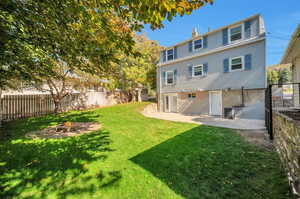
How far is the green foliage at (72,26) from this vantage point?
1.91 metres

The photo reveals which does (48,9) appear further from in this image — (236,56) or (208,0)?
(236,56)

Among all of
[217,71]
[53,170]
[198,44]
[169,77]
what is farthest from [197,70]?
[53,170]

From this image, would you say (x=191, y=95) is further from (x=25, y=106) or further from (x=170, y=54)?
(x=25, y=106)

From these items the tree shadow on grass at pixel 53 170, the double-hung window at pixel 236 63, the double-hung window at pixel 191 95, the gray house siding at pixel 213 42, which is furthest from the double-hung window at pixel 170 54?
the tree shadow on grass at pixel 53 170

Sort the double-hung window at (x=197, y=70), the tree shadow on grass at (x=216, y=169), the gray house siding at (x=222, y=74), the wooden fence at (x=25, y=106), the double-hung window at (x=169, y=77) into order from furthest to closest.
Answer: the double-hung window at (x=169, y=77) < the double-hung window at (x=197, y=70) < the wooden fence at (x=25, y=106) < the gray house siding at (x=222, y=74) < the tree shadow on grass at (x=216, y=169)

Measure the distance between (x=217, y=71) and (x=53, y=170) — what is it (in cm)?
1197

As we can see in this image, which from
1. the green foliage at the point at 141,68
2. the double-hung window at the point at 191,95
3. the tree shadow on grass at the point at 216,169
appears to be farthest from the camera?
the green foliage at the point at 141,68

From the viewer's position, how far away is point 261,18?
9320mm

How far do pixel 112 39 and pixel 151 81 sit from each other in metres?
15.6

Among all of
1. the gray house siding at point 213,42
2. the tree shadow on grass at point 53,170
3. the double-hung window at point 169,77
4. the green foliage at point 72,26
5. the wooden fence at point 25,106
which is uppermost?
the gray house siding at point 213,42

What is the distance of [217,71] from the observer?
11281 millimetres

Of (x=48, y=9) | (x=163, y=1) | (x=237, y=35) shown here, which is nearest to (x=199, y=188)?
(x=163, y=1)

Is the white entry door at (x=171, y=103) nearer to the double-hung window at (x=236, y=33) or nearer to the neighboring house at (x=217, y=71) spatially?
the neighboring house at (x=217, y=71)

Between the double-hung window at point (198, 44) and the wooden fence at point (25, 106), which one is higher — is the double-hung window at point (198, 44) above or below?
above
